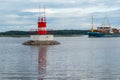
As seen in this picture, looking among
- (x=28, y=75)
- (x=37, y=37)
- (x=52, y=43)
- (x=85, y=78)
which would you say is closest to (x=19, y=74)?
(x=28, y=75)

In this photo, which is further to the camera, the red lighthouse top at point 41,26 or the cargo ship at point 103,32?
the cargo ship at point 103,32

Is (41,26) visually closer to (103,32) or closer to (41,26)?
(41,26)

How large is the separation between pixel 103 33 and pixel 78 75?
113 metres

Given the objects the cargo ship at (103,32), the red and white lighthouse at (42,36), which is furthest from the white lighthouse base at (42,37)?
the cargo ship at (103,32)

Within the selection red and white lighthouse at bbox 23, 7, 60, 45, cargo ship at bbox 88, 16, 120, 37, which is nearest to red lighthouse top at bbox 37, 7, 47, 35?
red and white lighthouse at bbox 23, 7, 60, 45

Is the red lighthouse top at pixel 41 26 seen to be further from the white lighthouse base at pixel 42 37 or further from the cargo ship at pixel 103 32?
the cargo ship at pixel 103 32

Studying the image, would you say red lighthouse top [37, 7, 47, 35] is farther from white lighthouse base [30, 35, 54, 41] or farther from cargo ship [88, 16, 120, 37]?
cargo ship [88, 16, 120, 37]

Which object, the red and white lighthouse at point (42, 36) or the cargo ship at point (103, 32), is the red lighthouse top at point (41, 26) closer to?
the red and white lighthouse at point (42, 36)

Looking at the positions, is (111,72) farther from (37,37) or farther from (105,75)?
(37,37)

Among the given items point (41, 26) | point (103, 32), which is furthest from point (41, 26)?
point (103, 32)

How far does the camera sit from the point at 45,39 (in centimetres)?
5044

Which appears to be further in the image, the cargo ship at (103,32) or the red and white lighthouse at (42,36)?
A: the cargo ship at (103,32)

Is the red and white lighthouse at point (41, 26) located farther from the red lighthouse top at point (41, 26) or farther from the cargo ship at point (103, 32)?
the cargo ship at point (103, 32)

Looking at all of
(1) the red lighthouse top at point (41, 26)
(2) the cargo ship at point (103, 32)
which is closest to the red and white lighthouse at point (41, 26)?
(1) the red lighthouse top at point (41, 26)
